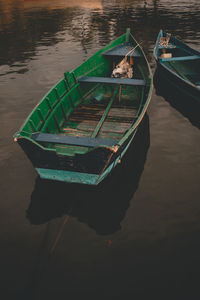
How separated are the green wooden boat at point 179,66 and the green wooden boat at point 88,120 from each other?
197 cm

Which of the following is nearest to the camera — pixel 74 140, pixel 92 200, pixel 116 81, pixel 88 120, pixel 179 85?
pixel 74 140

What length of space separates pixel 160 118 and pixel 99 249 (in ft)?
28.7

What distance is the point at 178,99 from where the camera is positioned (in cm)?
1464

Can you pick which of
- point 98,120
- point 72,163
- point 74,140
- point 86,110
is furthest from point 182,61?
point 72,163

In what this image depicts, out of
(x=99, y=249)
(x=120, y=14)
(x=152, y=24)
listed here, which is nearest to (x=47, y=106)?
(x=99, y=249)

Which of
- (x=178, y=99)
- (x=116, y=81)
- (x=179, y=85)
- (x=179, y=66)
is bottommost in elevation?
(x=178, y=99)

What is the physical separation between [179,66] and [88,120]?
9.84 metres

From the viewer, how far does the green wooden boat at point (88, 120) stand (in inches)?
288

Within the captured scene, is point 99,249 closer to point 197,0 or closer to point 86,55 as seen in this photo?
point 86,55

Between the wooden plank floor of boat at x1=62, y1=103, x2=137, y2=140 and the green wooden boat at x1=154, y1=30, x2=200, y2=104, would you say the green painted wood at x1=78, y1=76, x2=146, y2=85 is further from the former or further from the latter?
the green wooden boat at x1=154, y1=30, x2=200, y2=104

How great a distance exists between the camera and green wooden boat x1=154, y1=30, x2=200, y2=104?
13115mm

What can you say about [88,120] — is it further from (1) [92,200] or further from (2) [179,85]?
(2) [179,85]

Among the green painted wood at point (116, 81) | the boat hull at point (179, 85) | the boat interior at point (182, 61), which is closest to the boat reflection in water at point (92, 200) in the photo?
the green painted wood at point (116, 81)

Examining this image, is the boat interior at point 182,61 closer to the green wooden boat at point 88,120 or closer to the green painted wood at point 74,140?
the green wooden boat at point 88,120
